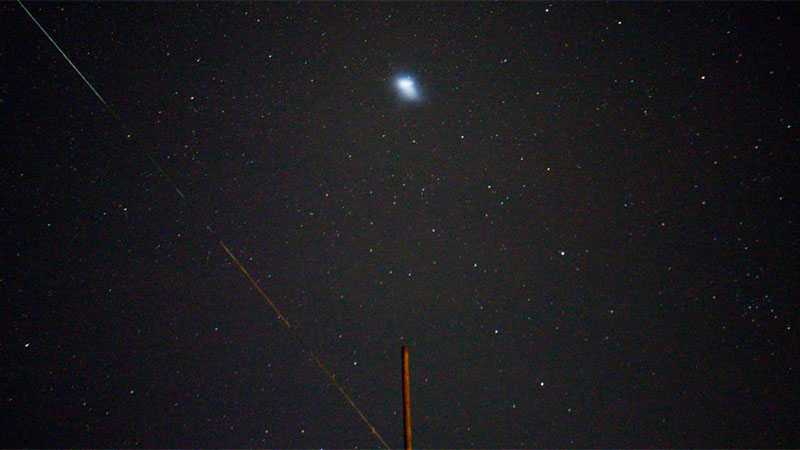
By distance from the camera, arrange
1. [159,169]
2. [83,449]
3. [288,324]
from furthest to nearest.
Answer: [83,449] → [288,324] → [159,169]

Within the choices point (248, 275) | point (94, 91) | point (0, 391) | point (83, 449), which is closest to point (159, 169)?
point (94, 91)

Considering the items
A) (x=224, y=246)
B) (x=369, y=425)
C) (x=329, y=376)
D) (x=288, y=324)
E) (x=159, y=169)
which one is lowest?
(x=369, y=425)

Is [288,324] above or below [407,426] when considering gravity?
above

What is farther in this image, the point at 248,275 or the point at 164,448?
the point at 164,448

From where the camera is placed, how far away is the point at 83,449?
60.2ft

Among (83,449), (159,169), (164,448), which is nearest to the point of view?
→ (159,169)

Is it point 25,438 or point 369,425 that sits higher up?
point 25,438

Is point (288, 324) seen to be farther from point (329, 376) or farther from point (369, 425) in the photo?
point (369, 425)

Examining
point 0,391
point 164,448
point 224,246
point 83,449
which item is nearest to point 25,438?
point 0,391

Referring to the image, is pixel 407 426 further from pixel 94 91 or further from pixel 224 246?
pixel 94 91

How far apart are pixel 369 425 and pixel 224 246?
1.78 metres

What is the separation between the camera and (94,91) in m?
3.31

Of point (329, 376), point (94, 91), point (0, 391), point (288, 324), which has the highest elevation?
point (0, 391)

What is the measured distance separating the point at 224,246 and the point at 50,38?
1.89 m
